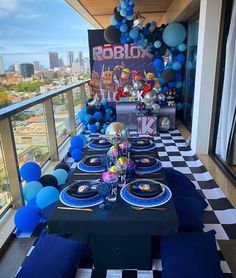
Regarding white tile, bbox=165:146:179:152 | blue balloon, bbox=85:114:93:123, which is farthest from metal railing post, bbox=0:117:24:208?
blue balloon, bbox=85:114:93:123

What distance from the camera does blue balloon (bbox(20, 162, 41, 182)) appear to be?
2008 mm

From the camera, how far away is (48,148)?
2896mm

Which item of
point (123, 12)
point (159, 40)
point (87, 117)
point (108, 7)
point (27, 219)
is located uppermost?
point (108, 7)

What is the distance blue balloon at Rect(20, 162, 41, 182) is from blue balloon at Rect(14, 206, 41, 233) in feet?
1.19

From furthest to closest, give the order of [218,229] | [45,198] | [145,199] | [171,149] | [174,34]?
[174,34]
[171,149]
[45,198]
[218,229]
[145,199]

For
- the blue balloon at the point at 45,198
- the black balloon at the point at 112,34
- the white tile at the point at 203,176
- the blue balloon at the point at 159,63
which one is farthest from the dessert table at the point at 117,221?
the black balloon at the point at 112,34

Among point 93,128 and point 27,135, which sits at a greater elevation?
point 27,135

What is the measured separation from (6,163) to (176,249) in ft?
4.52

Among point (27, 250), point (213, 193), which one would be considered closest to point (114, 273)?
point (27, 250)

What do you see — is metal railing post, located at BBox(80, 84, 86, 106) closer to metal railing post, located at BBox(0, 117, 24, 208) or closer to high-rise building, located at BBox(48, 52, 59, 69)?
high-rise building, located at BBox(48, 52, 59, 69)

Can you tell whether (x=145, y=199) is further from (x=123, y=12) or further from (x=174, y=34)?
(x=174, y=34)

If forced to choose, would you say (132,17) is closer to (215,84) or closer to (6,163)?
(215,84)

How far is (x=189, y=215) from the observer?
159 centimetres

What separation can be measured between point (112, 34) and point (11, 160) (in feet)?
11.4
